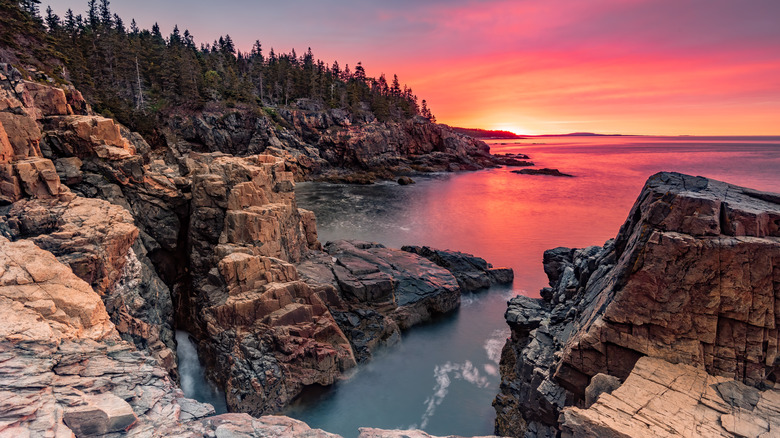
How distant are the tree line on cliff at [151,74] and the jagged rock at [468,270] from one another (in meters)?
32.5

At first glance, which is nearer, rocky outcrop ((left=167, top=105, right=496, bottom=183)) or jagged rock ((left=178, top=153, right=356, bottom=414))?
jagged rock ((left=178, top=153, right=356, bottom=414))

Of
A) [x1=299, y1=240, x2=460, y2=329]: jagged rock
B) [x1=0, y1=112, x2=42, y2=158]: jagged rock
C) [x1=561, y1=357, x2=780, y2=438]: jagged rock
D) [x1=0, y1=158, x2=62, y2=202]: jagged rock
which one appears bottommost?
[x1=299, y1=240, x2=460, y2=329]: jagged rock

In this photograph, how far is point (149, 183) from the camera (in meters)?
16.7

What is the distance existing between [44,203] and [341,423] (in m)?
12.5

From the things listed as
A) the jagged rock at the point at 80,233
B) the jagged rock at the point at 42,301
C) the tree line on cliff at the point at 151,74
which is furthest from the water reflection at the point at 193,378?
the tree line on cliff at the point at 151,74

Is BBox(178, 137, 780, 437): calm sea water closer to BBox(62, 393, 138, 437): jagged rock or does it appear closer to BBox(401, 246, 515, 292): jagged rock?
BBox(401, 246, 515, 292): jagged rock

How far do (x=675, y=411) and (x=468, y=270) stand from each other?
18187 millimetres

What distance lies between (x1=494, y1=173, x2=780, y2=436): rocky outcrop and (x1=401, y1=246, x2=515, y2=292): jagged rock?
545 inches

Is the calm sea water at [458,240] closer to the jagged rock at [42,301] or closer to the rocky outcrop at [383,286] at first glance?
the rocky outcrop at [383,286]

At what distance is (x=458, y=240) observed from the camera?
1395 inches

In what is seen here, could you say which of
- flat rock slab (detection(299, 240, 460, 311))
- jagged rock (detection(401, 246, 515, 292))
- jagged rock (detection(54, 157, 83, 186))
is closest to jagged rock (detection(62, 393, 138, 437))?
flat rock slab (detection(299, 240, 460, 311))

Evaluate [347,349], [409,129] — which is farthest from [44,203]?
[409,129]

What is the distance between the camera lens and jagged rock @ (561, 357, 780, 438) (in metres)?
5.99

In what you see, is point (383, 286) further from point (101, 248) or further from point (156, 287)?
point (101, 248)
